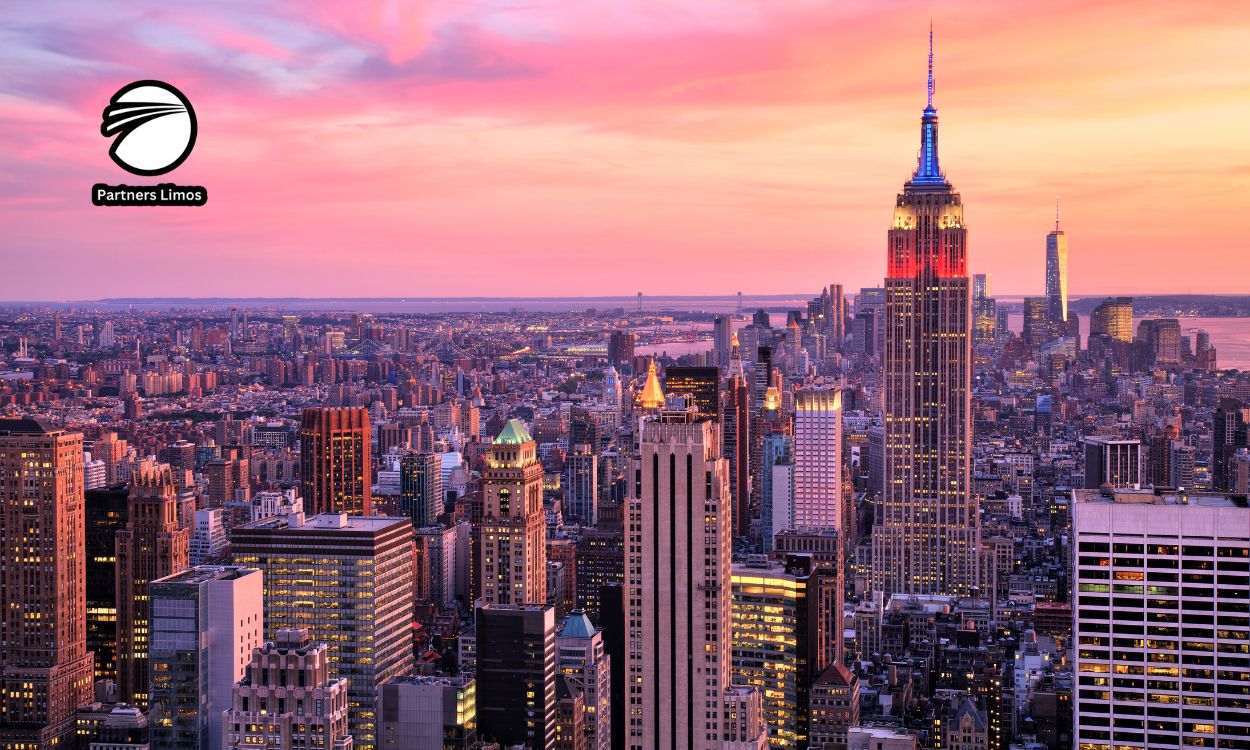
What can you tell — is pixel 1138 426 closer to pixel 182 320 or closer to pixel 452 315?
pixel 452 315

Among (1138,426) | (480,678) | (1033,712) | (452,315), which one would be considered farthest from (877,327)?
(480,678)

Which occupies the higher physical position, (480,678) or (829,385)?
(829,385)

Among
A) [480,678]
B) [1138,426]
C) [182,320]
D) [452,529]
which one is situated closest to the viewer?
[480,678]

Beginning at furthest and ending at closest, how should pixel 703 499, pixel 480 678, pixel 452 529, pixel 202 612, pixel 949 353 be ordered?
pixel 949 353 < pixel 452 529 < pixel 480 678 < pixel 202 612 < pixel 703 499

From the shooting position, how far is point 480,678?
99.0 ft

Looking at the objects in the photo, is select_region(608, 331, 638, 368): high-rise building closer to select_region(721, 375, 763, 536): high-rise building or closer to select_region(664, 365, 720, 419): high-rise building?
select_region(664, 365, 720, 419): high-rise building

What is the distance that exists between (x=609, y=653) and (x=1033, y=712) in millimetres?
9380

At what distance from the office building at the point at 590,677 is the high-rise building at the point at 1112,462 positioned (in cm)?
2165

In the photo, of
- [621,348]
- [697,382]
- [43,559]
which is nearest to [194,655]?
[43,559]

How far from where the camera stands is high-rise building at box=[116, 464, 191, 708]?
1347 inches

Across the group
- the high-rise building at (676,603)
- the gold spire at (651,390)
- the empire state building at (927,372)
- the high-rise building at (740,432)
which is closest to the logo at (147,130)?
the high-rise building at (676,603)

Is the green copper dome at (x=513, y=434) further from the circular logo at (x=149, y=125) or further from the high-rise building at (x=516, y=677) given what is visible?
the circular logo at (x=149, y=125)

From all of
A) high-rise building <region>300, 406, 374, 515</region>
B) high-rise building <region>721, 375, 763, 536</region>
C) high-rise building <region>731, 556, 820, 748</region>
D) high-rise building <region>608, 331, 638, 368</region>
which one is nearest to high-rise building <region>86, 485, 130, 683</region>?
high-rise building <region>300, 406, 374, 515</region>

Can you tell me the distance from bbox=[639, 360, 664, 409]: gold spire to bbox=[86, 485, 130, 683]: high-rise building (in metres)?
17.2
